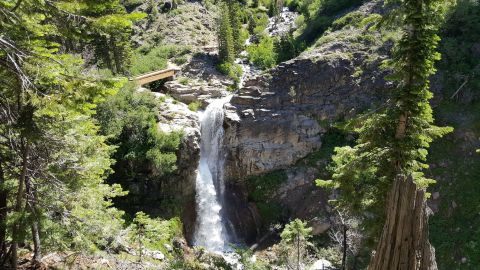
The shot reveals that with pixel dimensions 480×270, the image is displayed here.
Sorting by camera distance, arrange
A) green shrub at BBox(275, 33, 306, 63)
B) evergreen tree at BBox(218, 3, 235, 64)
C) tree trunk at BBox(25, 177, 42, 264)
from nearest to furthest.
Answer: tree trunk at BBox(25, 177, 42, 264) → green shrub at BBox(275, 33, 306, 63) → evergreen tree at BBox(218, 3, 235, 64)

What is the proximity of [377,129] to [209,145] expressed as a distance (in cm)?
1879

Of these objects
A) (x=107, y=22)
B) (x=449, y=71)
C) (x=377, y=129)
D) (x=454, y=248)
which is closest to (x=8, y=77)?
(x=107, y=22)

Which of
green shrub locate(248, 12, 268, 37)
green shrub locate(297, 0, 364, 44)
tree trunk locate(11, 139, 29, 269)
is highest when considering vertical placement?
green shrub locate(248, 12, 268, 37)

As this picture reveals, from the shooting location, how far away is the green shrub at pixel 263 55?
42.8 meters

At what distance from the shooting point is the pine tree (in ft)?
35.2

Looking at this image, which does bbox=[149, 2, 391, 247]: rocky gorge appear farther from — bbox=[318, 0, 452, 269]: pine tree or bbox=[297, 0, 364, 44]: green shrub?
bbox=[318, 0, 452, 269]: pine tree

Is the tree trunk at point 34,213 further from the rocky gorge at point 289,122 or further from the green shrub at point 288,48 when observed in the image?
the green shrub at point 288,48

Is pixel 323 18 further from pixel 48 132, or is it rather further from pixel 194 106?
pixel 48 132

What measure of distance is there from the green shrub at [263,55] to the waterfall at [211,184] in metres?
13.3

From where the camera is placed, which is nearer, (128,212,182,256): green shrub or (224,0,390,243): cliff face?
(128,212,182,256): green shrub

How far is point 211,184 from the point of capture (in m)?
28.5

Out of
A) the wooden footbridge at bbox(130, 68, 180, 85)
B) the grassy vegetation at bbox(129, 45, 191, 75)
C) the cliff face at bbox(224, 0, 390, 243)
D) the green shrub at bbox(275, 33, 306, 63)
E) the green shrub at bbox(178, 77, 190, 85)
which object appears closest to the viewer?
the cliff face at bbox(224, 0, 390, 243)

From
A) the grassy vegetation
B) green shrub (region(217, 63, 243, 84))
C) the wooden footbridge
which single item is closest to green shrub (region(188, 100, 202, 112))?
the wooden footbridge

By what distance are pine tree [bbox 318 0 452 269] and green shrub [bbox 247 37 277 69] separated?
31.4m
